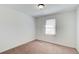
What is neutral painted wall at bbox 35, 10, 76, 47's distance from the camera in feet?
4.20

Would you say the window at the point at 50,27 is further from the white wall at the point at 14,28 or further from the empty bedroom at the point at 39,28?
the white wall at the point at 14,28

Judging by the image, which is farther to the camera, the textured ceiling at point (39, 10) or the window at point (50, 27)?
the window at point (50, 27)

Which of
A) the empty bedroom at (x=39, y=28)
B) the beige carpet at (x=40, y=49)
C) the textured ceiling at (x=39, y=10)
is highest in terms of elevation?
the textured ceiling at (x=39, y=10)

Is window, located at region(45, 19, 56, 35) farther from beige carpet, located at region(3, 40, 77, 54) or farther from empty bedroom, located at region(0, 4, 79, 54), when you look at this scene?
beige carpet, located at region(3, 40, 77, 54)

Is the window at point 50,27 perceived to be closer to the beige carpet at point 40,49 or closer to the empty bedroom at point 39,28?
the empty bedroom at point 39,28

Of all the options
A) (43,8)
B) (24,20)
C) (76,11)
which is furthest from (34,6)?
(76,11)

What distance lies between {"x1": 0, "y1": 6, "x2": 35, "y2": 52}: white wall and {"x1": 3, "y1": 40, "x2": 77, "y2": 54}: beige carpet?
0.31 ft

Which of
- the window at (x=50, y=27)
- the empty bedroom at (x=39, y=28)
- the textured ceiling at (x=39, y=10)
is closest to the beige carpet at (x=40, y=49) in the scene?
the empty bedroom at (x=39, y=28)

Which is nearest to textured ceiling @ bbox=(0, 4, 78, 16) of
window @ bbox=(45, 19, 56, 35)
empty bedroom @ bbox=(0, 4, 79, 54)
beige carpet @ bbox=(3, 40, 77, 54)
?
empty bedroom @ bbox=(0, 4, 79, 54)

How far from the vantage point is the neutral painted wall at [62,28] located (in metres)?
1.28

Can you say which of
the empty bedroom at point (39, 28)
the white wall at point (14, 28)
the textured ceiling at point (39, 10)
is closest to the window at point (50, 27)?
the empty bedroom at point (39, 28)

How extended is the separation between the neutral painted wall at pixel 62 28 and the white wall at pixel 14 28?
0.52ft

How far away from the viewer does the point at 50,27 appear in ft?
4.45

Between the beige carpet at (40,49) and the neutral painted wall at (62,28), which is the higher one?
the neutral painted wall at (62,28)
